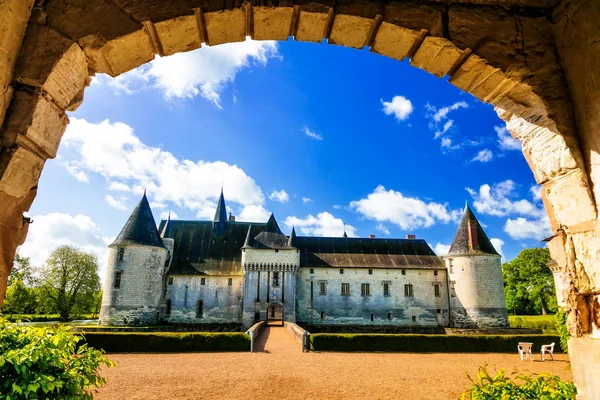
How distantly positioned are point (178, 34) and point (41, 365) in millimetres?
2757

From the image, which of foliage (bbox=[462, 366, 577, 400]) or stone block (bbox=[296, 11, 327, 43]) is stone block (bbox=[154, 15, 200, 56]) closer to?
stone block (bbox=[296, 11, 327, 43])

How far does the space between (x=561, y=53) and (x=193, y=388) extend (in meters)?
9.82

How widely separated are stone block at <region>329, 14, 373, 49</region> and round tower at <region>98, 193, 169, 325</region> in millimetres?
28564

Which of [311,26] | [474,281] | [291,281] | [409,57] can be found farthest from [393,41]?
[474,281]

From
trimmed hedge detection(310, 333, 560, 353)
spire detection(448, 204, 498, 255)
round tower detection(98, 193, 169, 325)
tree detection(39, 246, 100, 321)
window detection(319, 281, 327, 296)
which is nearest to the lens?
trimmed hedge detection(310, 333, 560, 353)

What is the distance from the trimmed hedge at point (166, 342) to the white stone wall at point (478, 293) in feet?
68.8

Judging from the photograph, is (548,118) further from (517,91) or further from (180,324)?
(180,324)

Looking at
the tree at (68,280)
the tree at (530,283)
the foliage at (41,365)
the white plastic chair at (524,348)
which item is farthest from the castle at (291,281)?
the foliage at (41,365)

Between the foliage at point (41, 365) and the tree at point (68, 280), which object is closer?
the foliage at point (41, 365)

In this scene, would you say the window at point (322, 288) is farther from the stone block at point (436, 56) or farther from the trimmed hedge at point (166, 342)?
the stone block at point (436, 56)

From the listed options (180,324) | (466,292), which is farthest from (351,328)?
(180,324)

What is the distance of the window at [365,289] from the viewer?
101 ft

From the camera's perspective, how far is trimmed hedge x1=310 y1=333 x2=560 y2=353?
1656 cm

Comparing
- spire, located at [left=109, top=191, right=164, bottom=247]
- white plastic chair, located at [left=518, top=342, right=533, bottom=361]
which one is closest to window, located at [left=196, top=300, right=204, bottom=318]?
spire, located at [left=109, top=191, right=164, bottom=247]
